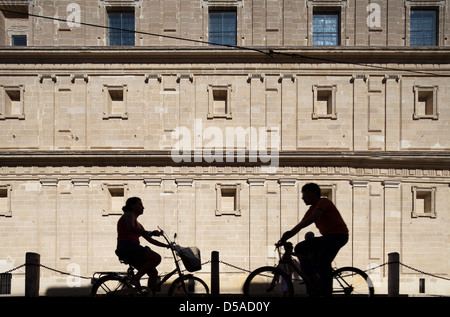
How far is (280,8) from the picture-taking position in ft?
68.4

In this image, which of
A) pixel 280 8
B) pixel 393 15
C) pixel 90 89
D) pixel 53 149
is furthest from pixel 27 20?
pixel 393 15

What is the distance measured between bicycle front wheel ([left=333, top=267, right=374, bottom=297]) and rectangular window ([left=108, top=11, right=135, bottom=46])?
1558cm

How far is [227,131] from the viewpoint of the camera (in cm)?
2041

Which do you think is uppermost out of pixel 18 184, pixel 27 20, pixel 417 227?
pixel 27 20

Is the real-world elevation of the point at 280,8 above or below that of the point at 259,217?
above

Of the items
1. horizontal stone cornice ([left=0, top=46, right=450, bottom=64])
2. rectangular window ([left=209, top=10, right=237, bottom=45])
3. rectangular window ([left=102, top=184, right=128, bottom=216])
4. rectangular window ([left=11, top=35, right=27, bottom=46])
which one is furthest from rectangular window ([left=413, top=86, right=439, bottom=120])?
rectangular window ([left=11, top=35, right=27, bottom=46])

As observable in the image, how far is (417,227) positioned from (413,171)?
2481 mm

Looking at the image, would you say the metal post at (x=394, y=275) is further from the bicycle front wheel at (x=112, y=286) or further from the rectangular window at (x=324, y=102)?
the bicycle front wheel at (x=112, y=286)

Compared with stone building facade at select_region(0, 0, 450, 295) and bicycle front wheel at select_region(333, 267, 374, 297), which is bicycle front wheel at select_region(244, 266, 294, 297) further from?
stone building facade at select_region(0, 0, 450, 295)

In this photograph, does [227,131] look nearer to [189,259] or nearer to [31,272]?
[31,272]

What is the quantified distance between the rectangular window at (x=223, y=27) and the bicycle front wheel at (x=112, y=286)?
13946 millimetres

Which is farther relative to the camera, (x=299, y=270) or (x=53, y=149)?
(x=53, y=149)

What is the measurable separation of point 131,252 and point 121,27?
1462 cm
